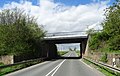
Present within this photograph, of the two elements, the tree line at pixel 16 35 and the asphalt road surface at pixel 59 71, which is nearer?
the asphalt road surface at pixel 59 71

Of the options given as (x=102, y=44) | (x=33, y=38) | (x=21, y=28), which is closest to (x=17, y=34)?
(x=21, y=28)

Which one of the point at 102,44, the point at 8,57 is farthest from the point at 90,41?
the point at 8,57

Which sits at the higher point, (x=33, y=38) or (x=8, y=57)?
(x=33, y=38)

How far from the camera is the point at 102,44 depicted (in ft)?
184

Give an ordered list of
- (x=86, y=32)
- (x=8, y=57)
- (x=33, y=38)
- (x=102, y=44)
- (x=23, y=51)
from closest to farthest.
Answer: (x=8, y=57) < (x=23, y=51) < (x=33, y=38) < (x=102, y=44) < (x=86, y=32)

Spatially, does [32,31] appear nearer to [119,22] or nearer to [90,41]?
[90,41]

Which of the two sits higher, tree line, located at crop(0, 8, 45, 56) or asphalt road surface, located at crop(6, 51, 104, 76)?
tree line, located at crop(0, 8, 45, 56)

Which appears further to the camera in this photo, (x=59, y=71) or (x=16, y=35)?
(x=16, y=35)

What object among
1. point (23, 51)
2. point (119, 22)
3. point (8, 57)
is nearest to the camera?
point (119, 22)

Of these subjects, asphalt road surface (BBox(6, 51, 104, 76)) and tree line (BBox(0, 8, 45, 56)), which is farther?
tree line (BBox(0, 8, 45, 56))

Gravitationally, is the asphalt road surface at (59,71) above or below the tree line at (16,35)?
below

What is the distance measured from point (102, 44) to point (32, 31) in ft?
47.4

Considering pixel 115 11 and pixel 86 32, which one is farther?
pixel 86 32

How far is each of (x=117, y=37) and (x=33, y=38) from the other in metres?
23.9
